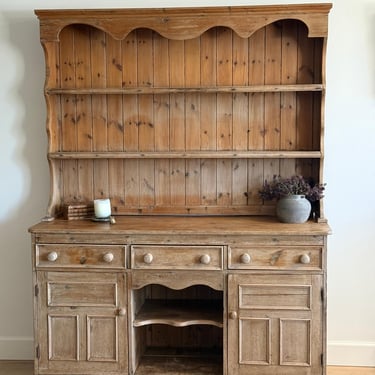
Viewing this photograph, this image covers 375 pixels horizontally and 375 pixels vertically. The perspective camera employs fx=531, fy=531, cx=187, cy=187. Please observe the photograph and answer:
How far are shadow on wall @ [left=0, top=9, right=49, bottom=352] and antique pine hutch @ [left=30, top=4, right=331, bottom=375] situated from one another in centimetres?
14

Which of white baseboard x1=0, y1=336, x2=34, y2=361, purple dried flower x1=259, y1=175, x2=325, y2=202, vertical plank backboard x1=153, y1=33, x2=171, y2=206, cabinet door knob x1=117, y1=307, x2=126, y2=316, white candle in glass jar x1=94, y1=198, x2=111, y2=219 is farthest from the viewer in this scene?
white baseboard x1=0, y1=336, x2=34, y2=361

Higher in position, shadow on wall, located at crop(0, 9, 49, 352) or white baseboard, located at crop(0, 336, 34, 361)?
shadow on wall, located at crop(0, 9, 49, 352)

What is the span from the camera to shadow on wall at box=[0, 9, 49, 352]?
334 centimetres

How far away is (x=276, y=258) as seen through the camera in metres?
2.86

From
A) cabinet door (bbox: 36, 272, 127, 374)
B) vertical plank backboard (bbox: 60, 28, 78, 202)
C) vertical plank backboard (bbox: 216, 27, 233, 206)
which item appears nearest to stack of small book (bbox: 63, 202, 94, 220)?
vertical plank backboard (bbox: 60, 28, 78, 202)

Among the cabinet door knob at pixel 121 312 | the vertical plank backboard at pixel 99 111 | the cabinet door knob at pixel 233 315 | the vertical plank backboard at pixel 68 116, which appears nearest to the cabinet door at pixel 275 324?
the cabinet door knob at pixel 233 315

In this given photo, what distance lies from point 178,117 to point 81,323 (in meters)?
1.36

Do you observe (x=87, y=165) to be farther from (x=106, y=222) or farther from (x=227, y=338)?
(x=227, y=338)

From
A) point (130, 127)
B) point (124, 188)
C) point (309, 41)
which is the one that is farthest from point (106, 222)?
point (309, 41)

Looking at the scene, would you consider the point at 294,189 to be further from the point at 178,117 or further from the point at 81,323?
the point at 81,323

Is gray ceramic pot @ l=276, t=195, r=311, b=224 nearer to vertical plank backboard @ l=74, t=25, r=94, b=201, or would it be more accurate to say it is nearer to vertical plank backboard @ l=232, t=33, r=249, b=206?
vertical plank backboard @ l=232, t=33, r=249, b=206

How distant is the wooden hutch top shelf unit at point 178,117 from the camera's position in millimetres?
3225

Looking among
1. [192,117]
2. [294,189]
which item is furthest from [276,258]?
[192,117]

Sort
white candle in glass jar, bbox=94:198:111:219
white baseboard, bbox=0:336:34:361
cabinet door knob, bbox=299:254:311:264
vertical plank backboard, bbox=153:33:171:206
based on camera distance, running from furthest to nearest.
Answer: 1. white baseboard, bbox=0:336:34:361
2. vertical plank backboard, bbox=153:33:171:206
3. white candle in glass jar, bbox=94:198:111:219
4. cabinet door knob, bbox=299:254:311:264
